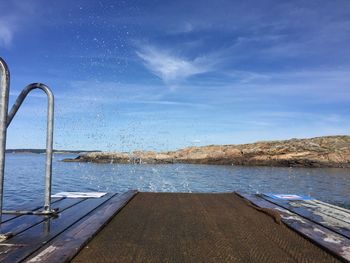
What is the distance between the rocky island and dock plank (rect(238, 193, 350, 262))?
198 ft

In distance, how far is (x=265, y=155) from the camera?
7169 centimetres

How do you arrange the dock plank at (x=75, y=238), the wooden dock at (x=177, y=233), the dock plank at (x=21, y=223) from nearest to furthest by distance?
the dock plank at (x=75, y=238) → the wooden dock at (x=177, y=233) → the dock plank at (x=21, y=223)

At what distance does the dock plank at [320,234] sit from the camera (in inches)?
153

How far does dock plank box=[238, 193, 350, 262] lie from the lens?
3887 mm

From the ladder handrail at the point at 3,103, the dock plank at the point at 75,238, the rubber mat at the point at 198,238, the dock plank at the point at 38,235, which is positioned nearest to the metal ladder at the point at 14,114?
the ladder handrail at the point at 3,103

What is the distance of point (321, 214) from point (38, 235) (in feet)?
14.9

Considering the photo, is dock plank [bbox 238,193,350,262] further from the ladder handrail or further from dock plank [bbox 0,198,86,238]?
the ladder handrail

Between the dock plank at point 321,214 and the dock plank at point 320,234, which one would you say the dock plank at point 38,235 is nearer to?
the dock plank at point 320,234

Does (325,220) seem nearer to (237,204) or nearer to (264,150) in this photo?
(237,204)

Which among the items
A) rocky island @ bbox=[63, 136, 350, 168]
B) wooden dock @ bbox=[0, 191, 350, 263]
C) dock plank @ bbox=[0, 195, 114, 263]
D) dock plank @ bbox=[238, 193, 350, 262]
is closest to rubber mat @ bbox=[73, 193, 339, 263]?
wooden dock @ bbox=[0, 191, 350, 263]

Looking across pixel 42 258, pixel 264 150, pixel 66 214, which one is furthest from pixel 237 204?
pixel 264 150

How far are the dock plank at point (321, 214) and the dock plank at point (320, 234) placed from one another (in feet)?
0.44

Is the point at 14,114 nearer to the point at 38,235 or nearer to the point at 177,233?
the point at 38,235

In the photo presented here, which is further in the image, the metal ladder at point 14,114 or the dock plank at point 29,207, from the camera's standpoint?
the dock plank at point 29,207
